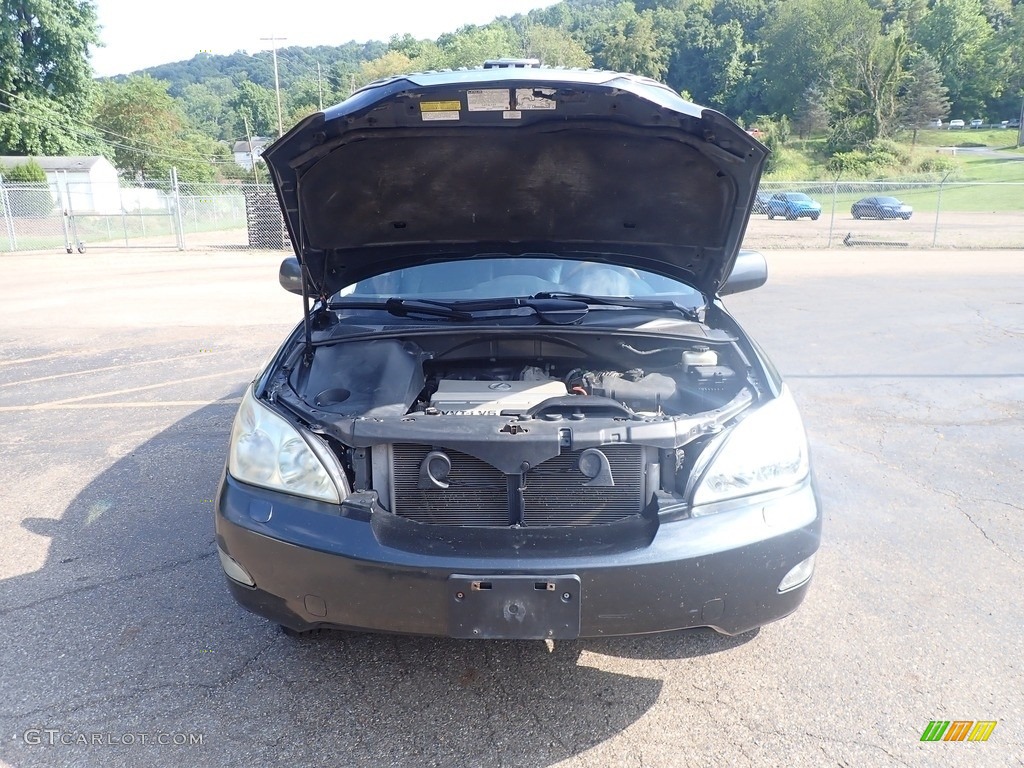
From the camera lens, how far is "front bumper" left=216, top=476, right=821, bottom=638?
6.97ft

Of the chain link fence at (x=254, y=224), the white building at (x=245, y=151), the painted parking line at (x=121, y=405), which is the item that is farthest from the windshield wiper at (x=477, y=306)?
the white building at (x=245, y=151)

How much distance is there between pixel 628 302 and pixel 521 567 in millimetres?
1644

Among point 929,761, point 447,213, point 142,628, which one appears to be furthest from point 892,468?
point 142,628

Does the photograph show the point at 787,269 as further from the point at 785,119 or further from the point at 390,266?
the point at 785,119

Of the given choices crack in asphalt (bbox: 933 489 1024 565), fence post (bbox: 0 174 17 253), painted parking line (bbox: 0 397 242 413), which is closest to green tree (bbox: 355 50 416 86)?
fence post (bbox: 0 174 17 253)

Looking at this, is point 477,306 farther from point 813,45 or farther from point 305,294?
point 813,45

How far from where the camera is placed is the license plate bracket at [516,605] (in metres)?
2.10

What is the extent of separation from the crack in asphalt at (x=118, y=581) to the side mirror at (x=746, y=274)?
288cm

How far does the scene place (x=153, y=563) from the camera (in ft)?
11.1

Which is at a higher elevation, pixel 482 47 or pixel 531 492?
pixel 482 47

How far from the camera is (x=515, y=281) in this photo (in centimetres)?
359

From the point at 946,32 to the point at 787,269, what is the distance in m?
90.3

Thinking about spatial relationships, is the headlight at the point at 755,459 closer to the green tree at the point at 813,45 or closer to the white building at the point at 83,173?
the white building at the point at 83,173

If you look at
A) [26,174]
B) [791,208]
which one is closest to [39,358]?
[791,208]
